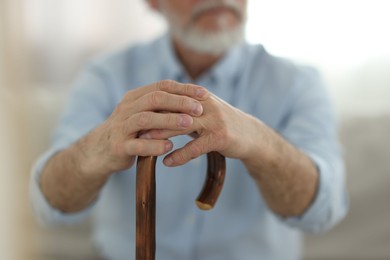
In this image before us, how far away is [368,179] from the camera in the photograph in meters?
0.93

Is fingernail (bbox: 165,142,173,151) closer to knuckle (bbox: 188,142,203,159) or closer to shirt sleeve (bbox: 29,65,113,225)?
knuckle (bbox: 188,142,203,159)

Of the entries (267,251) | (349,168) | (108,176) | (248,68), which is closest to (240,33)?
(248,68)

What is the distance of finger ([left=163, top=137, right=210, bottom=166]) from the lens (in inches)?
14.6

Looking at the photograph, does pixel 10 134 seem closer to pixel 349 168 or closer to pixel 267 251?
pixel 267 251

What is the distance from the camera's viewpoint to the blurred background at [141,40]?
0.34 m

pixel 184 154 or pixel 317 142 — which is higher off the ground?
pixel 317 142

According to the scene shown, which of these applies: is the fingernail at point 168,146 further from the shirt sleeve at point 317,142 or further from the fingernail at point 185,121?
the shirt sleeve at point 317,142

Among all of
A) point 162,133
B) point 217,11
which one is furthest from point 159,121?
point 217,11

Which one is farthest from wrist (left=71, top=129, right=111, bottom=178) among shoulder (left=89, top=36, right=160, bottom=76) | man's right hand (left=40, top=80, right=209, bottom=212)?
shoulder (left=89, top=36, right=160, bottom=76)

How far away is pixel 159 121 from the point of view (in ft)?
1.21

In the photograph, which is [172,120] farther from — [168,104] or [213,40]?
[213,40]

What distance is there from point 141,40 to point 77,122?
0.58 feet

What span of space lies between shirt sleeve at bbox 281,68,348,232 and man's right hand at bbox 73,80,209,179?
0.71 ft

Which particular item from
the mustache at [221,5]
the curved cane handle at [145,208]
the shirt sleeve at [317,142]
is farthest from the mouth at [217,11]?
the curved cane handle at [145,208]
